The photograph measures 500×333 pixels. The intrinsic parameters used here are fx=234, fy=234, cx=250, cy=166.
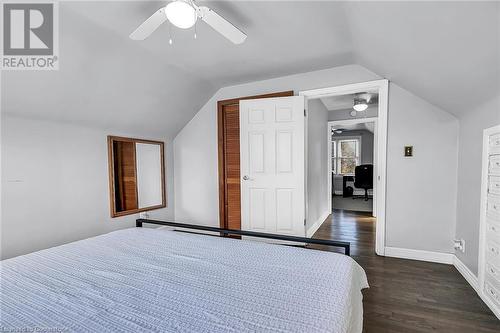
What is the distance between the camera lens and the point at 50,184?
247cm

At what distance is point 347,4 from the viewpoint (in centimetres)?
165

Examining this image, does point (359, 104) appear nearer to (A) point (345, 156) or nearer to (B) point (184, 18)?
(B) point (184, 18)

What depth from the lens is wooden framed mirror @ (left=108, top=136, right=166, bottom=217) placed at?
3.12m

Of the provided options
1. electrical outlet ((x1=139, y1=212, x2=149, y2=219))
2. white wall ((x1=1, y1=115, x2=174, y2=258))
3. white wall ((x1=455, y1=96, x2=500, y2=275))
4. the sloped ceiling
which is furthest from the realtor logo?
white wall ((x1=455, y1=96, x2=500, y2=275))

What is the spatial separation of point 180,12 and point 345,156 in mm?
7760

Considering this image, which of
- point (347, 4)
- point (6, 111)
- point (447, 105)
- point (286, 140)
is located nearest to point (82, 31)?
point (6, 111)

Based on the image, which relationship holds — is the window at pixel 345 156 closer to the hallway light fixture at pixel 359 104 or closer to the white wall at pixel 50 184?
the hallway light fixture at pixel 359 104

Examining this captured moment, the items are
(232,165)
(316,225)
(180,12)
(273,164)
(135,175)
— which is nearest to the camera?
(180,12)

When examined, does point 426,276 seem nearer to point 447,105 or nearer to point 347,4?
point 447,105

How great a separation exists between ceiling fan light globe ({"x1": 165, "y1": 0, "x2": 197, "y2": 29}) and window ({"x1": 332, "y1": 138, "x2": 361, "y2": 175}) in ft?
24.6

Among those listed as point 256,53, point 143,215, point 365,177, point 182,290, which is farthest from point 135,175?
point 365,177

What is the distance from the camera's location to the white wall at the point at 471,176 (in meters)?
1.93

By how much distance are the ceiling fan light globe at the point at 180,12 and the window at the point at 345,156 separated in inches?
296

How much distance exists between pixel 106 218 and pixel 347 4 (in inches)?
135
